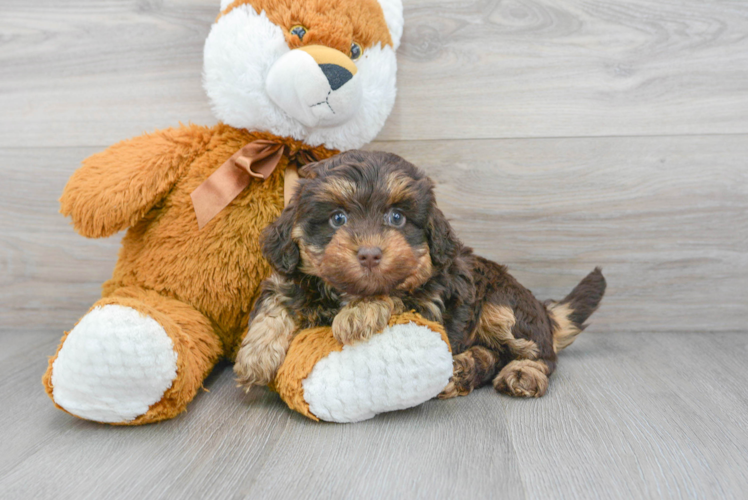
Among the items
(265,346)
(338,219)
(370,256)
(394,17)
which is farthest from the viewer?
(394,17)

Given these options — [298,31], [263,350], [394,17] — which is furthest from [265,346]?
[394,17]

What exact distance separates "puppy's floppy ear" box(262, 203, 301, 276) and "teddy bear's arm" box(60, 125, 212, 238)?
473 mm

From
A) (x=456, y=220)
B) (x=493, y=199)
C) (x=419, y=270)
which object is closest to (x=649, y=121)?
(x=493, y=199)

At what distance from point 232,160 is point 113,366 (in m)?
0.72

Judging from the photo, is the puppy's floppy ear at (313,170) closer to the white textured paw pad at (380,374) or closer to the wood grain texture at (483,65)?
the white textured paw pad at (380,374)

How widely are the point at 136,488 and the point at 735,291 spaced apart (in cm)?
229

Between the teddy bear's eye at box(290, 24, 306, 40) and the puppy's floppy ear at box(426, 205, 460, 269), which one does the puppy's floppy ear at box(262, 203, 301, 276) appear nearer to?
the puppy's floppy ear at box(426, 205, 460, 269)

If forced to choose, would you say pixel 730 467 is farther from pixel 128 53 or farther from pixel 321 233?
pixel 128 53

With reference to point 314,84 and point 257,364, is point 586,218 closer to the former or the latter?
point 314,84

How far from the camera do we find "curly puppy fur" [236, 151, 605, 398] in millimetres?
1336

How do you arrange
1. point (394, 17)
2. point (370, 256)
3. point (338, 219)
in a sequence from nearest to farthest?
point (370, 256)
point (338, 219)
point (394, 17)

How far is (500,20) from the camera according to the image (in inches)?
81.0

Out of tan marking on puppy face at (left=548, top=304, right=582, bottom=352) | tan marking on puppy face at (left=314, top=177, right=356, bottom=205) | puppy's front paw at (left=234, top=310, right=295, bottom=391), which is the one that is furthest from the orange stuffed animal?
tan marking on puppy face at (left=548, top=304, right=582, bottom=352)

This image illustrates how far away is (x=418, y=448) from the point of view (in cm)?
132
